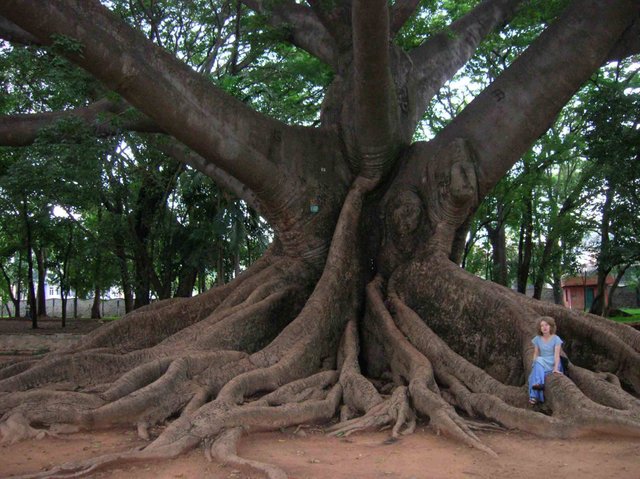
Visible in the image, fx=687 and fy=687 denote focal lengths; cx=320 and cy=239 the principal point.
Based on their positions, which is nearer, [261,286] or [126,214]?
[261,286]

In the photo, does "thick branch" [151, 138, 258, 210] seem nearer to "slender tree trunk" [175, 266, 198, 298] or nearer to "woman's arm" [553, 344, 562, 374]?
"woman's arm" [553, 344, 562, 374]

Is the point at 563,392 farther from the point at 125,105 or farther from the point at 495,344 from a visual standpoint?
the point at 125,105

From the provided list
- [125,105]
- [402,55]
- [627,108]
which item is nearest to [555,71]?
[402,55]

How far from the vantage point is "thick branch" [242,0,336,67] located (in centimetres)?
1024

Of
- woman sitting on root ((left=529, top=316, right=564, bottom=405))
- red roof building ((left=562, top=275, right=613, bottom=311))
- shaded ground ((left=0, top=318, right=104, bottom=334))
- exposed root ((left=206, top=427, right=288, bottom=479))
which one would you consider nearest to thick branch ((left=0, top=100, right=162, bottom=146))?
exposed root ((left=206, top=427, right=288, bottom=479))

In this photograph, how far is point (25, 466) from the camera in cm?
432

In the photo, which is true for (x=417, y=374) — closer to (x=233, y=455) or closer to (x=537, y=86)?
(x=233, y=455)

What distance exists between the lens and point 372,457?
466 cm

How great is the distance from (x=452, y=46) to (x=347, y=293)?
480 cm

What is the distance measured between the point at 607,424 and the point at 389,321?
284cm

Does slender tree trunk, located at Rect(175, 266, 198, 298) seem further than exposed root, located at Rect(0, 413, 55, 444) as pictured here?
Yes

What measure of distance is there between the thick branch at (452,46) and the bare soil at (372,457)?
602 centimetres

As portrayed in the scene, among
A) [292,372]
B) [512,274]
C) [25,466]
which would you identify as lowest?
[25,466]

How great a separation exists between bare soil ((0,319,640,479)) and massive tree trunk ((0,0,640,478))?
12 centimetres
